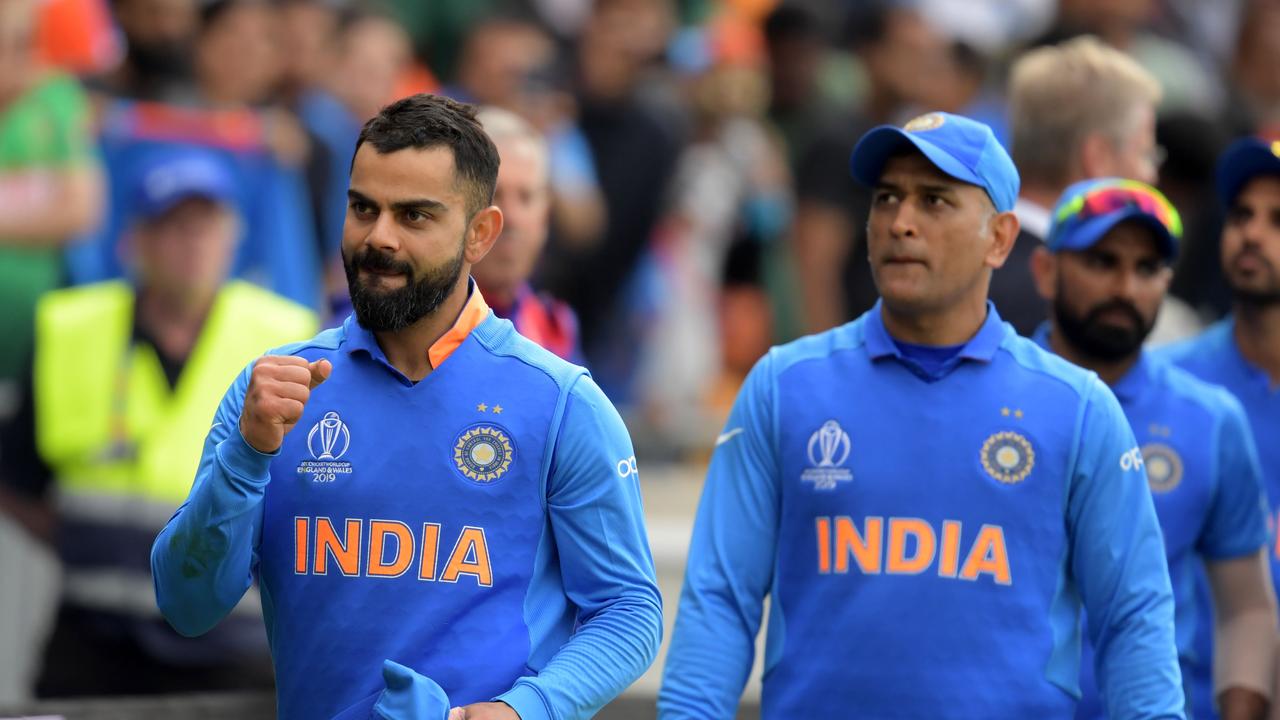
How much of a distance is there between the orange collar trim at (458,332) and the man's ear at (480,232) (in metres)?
0.09

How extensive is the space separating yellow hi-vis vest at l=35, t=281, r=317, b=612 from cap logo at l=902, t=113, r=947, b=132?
332 centimetres

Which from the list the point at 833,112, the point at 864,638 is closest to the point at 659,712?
the point at 864,638

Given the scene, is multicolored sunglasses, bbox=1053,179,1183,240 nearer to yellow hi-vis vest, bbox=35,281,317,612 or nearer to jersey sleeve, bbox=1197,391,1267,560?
jersey sleeve, bbox=1197,391,1267,560

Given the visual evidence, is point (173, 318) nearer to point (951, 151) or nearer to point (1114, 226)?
point (1114, 226)

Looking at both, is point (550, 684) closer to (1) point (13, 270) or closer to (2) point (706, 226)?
(1) point (13, 270)

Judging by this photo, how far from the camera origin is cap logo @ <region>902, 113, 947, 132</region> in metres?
Answer: 5.25

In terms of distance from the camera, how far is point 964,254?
520 cm

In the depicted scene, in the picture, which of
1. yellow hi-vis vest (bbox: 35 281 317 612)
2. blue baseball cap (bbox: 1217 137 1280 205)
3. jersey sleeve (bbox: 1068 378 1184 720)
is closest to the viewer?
jersey sleeve (bbox: 1068 378 1184 720)

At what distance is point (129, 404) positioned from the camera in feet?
26.6

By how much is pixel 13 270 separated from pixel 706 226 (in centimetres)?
483

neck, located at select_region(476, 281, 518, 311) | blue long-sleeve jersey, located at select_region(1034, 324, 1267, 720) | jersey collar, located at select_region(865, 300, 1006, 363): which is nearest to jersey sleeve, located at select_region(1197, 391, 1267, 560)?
blue long-sleeve jersey, located at select_region(1034, 324, 1267, 720)

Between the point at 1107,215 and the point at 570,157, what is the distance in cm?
592

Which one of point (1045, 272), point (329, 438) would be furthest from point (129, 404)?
point (329, 438)

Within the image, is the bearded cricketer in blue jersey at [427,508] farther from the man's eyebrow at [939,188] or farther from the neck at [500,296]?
the neck at [500,296]
